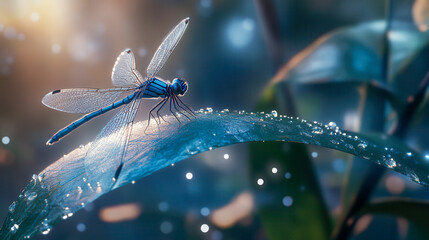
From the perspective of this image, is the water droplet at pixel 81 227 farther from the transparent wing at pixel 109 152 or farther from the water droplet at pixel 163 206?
the transparent wing at pixel 109 152

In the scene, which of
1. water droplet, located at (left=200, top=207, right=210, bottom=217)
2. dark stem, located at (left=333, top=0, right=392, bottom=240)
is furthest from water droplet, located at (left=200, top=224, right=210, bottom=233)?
dark stem, located at (left=333, top=0, right=392, bottom=240)

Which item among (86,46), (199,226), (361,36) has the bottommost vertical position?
(199,226)

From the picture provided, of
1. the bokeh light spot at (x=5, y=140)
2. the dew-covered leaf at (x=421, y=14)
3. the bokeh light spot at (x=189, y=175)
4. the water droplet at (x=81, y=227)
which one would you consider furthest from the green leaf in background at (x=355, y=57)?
the bokeh light spot at (x=5, y=140)

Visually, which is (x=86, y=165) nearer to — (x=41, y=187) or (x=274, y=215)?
(x=41, y=187)

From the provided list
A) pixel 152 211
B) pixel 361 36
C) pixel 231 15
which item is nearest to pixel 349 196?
pixel 361 36

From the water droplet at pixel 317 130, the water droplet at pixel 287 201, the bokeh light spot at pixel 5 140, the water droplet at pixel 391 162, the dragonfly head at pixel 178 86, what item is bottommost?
the water droplet at pixel 287 201

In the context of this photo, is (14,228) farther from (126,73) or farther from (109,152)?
(126,73)

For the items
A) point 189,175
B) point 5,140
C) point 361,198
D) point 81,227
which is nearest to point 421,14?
point 361,198
